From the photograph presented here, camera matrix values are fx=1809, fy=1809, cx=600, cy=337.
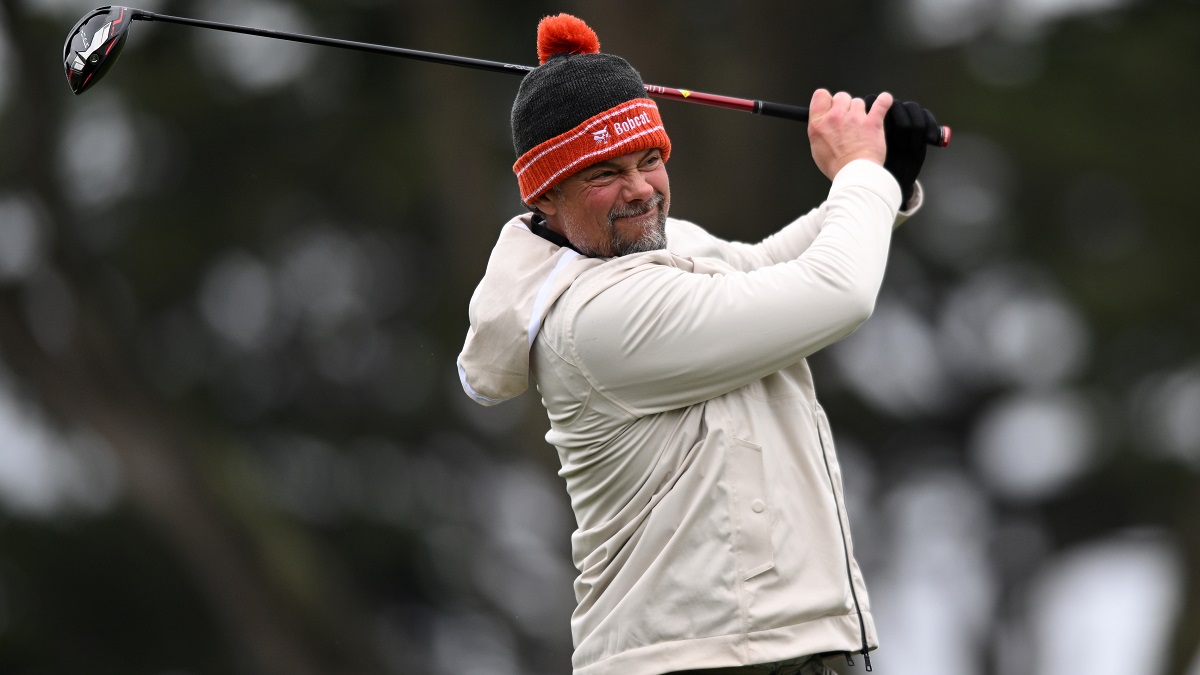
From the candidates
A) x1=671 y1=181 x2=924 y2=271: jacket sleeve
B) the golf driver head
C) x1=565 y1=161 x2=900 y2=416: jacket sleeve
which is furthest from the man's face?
the golf driver head

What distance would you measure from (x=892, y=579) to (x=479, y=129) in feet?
16.6

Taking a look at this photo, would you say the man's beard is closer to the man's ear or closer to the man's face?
the man's face

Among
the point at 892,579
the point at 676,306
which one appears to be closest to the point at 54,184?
the point at 892,579

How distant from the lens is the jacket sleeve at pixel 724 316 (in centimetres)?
344

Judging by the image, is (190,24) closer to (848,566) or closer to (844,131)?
(844,131)

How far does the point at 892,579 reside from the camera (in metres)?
14.7

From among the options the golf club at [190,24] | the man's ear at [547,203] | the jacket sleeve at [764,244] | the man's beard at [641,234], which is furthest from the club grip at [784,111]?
the man's ear at [547,203]

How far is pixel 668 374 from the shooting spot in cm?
351

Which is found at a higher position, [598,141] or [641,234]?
[598,141]

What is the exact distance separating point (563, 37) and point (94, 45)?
125 centimetres

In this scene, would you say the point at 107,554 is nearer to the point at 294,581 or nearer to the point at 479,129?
the point at 294,581

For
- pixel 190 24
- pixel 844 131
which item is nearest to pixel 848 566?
pixel 844 131

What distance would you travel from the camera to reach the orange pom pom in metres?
3.79

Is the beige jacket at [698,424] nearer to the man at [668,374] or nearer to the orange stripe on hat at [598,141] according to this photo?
the man at [668,374]
